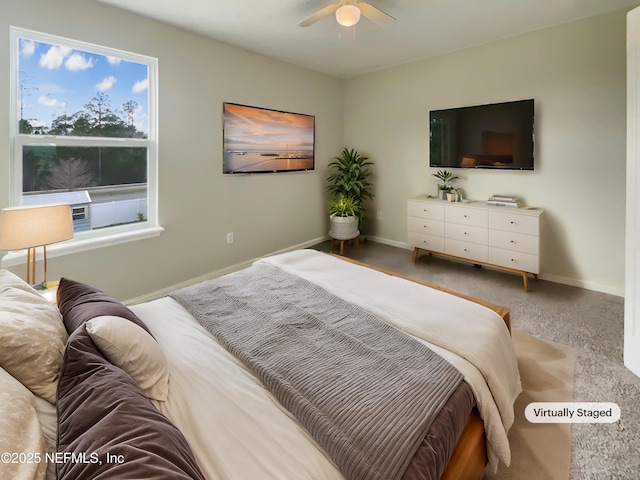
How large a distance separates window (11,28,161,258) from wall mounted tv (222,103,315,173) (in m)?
0.87

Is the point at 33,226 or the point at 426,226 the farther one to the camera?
the point at 426,226

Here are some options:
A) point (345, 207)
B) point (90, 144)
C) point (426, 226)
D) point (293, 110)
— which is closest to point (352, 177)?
point (345, 207)

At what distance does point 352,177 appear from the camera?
16.7 feet

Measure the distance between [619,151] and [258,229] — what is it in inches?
151

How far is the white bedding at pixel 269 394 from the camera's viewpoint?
96 centimetres

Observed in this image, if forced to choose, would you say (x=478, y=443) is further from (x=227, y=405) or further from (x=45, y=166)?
(x=45, y=166)

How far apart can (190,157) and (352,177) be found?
2424 mm

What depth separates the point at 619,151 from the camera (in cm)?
313

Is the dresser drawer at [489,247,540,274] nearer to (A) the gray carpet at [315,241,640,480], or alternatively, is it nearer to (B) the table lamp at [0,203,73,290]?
(A) the gray carpet at [315,241,640,480]

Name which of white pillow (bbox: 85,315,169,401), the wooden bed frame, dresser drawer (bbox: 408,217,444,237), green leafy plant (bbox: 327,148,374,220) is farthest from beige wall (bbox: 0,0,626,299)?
the wooden bed frame

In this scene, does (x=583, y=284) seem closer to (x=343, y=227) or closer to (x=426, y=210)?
(x=426, y=210)

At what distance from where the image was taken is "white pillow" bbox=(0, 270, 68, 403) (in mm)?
1008

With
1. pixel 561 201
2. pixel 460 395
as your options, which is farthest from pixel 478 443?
pixel 561 201

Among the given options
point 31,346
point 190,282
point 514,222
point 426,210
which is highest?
point 426,210
